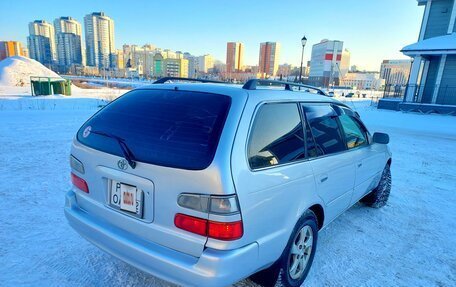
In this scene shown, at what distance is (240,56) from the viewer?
304 feet

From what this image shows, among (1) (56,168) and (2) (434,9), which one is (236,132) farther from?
(2) (434,9)

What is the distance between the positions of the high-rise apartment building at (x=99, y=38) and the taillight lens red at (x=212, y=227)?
134 metres

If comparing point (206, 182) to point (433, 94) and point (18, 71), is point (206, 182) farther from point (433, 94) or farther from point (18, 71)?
point (18, 71)

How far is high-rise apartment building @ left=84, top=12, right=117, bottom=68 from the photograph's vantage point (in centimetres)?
12294

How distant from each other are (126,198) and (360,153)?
2554 millimetres

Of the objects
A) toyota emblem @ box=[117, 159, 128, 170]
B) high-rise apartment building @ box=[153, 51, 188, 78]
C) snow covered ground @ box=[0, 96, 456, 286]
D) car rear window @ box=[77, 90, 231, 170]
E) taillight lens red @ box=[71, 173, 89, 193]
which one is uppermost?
high-rise apartment building @ box=[153, 51, 188, 78]

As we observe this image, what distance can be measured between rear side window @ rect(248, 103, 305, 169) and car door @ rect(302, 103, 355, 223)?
206 millimetres

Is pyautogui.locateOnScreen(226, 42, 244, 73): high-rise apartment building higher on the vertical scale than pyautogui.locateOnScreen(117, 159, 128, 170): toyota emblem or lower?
higher

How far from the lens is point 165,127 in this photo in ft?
6.58

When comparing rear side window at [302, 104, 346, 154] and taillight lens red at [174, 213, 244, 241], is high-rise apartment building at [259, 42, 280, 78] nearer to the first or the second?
rear side window at [302, 104, 346, 154]

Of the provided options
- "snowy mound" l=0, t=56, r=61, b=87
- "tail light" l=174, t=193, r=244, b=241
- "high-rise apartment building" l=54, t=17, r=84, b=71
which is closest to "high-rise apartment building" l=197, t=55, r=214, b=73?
"high-rise apartment building" l=54, t=17, r=84, b=71

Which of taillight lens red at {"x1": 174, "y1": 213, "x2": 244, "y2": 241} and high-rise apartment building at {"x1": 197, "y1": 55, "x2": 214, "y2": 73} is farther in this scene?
high-rise apartment building at {"x1": 197, "y1": 55, "x2": 214, "y2": 73}

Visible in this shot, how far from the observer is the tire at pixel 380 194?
4078 millimetres

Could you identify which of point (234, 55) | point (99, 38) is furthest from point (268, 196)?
point (99, 38)
